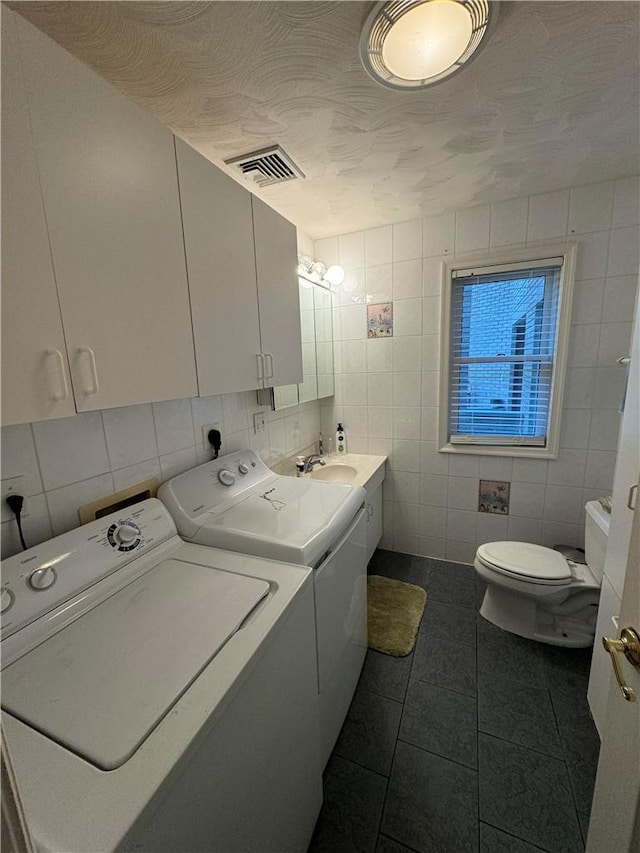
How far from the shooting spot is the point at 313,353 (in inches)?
85.5

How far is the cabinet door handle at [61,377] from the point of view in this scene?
670 mm

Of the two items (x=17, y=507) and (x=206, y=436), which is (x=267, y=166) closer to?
(x=206, y=436)

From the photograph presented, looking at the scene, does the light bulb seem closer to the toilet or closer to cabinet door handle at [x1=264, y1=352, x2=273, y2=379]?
cabinet door handle at [x1=264, y1=352, x2=273, y2=379]

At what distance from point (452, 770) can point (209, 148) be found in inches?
103

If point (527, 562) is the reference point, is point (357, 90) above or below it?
above

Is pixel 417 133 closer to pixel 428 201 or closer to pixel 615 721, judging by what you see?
pixel 428 201

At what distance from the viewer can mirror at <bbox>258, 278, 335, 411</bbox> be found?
188cm

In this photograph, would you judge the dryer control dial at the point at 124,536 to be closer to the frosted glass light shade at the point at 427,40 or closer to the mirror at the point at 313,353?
the mirror at the point at 313,353

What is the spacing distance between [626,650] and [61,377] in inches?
49.5

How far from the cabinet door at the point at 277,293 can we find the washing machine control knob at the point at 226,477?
1.46 feet

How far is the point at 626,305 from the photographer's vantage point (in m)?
1.81

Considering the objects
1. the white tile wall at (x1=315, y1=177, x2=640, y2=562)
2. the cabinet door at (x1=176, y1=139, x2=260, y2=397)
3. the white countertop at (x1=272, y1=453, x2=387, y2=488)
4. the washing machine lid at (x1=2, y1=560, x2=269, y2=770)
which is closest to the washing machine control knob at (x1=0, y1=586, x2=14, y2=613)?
the washing machine lid at (x1=2, y1=560, x2=269, y2=770)

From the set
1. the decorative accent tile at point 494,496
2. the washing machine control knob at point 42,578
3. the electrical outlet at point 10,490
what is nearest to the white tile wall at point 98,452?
the electrical outlet at point 10,490

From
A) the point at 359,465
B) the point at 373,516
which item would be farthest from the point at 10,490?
the point at 373,516
